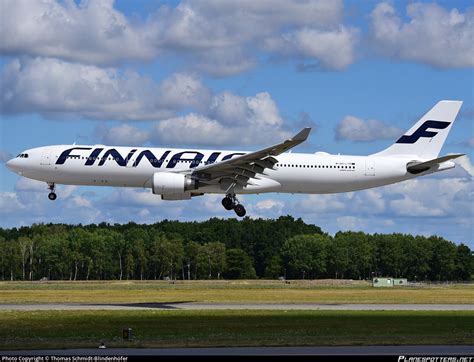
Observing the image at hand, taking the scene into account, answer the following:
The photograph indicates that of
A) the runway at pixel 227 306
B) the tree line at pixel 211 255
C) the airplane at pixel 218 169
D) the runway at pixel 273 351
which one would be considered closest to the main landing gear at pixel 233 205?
the airplane at pixel 218 169

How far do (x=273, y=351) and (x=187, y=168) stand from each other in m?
27.7

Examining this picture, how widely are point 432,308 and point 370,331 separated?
14.4m

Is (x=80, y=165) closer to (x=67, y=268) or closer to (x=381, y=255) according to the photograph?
(x=67, y=268)

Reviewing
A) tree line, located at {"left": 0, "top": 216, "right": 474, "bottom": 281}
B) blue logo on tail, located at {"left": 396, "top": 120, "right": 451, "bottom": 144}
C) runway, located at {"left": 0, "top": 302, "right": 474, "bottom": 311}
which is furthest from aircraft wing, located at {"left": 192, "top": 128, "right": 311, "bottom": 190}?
tree line, located at {"left": 0, "top": 216, "right": 474, "bottom": 281}

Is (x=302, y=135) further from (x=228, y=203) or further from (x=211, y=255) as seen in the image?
(x=211, y=255)

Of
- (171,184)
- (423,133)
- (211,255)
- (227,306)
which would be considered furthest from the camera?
(211,255)

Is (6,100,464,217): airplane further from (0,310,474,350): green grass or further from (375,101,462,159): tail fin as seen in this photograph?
(0,310,474,350): green grass

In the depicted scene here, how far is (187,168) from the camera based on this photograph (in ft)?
178

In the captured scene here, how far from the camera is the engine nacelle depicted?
5184 cm

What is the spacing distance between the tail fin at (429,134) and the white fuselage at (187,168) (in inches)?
88.4

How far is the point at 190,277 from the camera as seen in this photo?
131375 millimetres

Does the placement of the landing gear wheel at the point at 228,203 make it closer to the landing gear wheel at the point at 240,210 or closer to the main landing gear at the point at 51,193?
the landing gear wheel at the point at 240,210

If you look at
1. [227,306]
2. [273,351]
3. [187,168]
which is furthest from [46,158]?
[273,351]

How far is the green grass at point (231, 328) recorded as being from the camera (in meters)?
30.3
